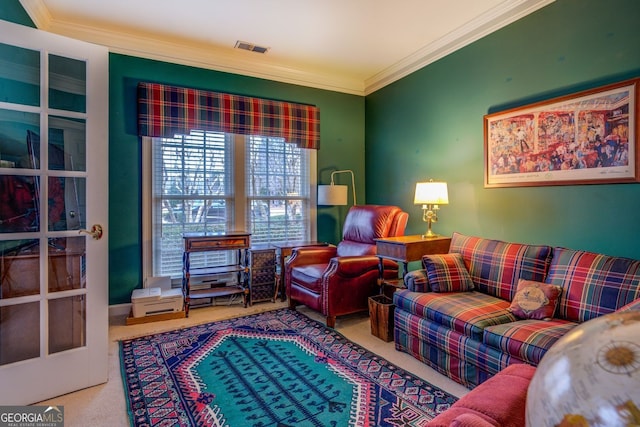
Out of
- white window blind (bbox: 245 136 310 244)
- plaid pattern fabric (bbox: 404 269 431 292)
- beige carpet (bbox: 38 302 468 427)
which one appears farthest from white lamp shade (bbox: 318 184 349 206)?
A: plaid pattern fabric (bbox: 404 269 431 292)

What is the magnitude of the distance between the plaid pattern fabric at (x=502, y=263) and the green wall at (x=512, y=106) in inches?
18.1

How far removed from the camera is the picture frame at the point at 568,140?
89.9 inches

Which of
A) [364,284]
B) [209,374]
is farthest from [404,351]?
[209,374]

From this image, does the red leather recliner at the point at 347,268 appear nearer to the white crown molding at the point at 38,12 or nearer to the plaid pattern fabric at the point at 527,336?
the plaid pattern fabric at the point at 527,336

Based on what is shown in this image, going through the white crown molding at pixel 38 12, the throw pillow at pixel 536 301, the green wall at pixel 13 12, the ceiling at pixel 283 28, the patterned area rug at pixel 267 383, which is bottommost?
the patterned area rug at pixel 267 383

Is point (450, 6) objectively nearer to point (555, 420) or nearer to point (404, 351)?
point (404, 351)

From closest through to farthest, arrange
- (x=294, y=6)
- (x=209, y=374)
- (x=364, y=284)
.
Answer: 1. (x=209, y=374)
2. (x=294, y=6)
3. (x=364, y=284)

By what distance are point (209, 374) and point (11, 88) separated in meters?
2.09

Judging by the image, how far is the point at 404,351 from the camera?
8.62 feet

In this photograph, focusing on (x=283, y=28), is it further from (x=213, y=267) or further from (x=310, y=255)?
(x=213, y=267)

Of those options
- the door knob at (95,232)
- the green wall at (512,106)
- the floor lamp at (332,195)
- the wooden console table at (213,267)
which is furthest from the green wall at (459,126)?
the door knob at (95,232)

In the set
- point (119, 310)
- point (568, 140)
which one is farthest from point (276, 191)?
point (568, 140)

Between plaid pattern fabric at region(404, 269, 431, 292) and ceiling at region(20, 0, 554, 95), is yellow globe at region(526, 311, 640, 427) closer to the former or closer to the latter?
plaid pattern fabric at region(404, 269, 431, 292)

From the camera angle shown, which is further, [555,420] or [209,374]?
[209,374]
